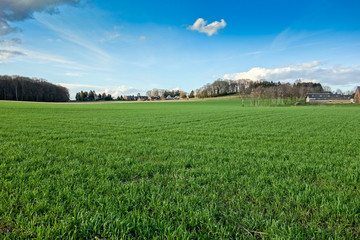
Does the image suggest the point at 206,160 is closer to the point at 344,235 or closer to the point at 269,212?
the point at 269,212

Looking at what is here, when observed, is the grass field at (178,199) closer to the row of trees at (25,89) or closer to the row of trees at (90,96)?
the row of trees at (25,89)

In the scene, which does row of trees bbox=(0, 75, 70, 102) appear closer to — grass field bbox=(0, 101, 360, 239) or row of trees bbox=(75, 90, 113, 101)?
row of trees bbox=(75, 90, 113, 101)

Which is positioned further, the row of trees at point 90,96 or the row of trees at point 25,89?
the row of trees at point 90,96

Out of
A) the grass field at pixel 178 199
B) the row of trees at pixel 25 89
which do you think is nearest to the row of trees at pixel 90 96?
the row of trees at pixel 25 89

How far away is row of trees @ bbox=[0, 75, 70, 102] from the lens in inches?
4163

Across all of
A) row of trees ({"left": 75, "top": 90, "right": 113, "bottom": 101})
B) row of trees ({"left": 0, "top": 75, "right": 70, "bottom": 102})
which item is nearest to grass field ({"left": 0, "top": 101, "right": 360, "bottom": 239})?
row of trees ({"left": 0, "top": 75, "right": 70, "bottom": 102})

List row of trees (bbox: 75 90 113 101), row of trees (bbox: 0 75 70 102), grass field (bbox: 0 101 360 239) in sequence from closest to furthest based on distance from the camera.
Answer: grass field (bbox: 0 101 360 239) → row of trees (bbox: 0 75 70 102) → row of trees (bbox: 75 90 113 101)

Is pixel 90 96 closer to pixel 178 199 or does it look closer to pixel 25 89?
pixel 25 89

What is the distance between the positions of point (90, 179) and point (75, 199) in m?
0.90

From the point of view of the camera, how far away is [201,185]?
4219 millimetres

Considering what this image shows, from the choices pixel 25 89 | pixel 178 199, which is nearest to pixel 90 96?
pixel 25 89

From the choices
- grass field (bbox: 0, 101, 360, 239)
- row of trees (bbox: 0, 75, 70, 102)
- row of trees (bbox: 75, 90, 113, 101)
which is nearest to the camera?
grass field (bbox: 0, 101, 360, 239)

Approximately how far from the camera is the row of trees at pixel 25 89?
106m

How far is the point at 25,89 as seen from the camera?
10988cm
